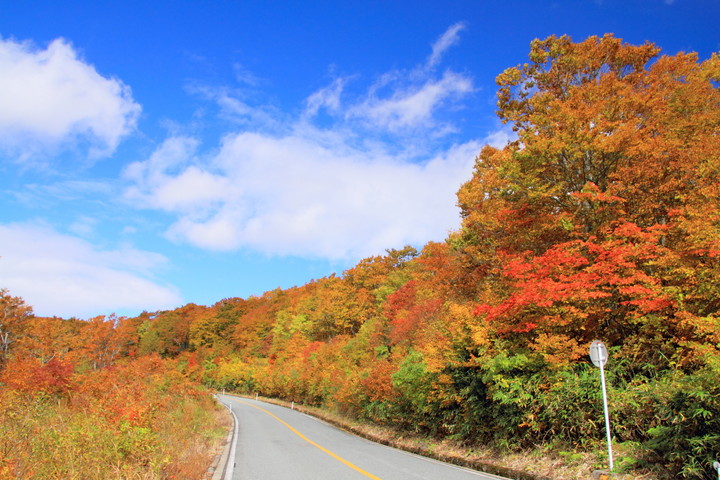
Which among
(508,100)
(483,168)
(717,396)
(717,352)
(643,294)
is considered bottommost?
(717,396)

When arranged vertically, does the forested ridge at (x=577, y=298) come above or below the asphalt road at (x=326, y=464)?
above

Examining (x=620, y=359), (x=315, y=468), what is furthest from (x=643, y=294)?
(x=315, y=468)

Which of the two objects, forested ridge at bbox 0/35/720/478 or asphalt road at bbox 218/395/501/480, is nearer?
forested ridge at bbox 0/35/720/478

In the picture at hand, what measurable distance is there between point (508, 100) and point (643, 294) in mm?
12523

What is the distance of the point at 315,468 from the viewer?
9766 millimetres

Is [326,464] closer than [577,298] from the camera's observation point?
No

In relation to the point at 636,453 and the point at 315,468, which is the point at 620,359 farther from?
the point at 315,468

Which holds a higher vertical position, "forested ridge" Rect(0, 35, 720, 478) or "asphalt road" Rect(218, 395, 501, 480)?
"forested ridge" Rect(0, 35, 720, 478)

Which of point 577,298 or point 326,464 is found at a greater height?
point 577,298

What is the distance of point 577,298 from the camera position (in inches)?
388

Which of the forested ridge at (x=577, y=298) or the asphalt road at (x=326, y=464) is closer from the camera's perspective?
the forested ridge at (x=577, y=298)

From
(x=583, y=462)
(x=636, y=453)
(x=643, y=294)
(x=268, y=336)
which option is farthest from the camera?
(x=268, y=336)

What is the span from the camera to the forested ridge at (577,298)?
775 centimetres

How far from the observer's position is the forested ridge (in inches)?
305
